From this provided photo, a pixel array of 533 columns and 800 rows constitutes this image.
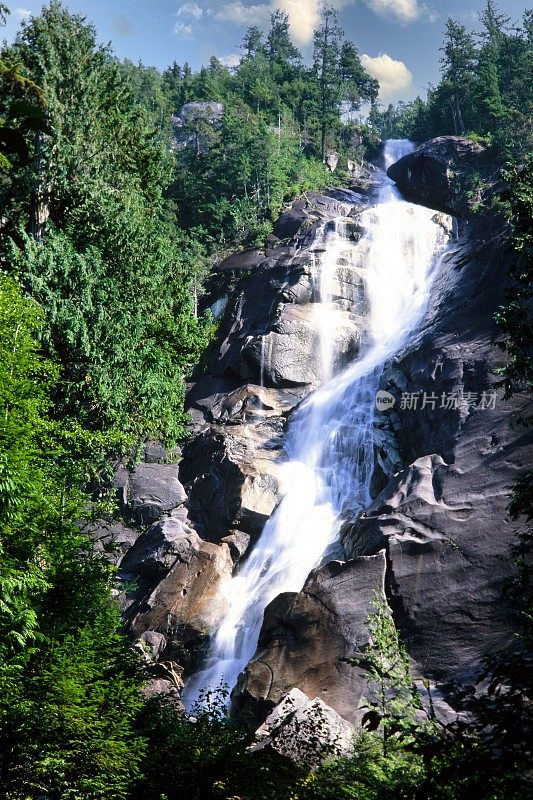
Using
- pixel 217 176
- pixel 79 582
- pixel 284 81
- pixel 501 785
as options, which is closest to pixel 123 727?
pixel 79 582

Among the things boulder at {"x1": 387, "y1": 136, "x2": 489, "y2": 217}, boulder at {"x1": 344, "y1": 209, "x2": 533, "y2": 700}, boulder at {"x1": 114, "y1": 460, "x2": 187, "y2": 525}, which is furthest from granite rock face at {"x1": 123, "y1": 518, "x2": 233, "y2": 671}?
boulder at {"x1": 387, "y1": 136, "x2": 489, "y2": 217}

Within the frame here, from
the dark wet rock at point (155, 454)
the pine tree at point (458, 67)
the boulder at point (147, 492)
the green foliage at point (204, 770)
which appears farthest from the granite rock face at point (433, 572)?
the pine tree at point (458, 67)

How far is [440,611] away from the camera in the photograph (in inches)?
580

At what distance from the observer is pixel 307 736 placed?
11.4 metres

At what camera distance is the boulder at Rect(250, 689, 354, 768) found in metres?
11.0

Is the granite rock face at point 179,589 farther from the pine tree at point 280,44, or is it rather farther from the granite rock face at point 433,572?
the pine tree at point 280,44

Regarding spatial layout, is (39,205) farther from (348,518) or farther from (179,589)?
(348,518)

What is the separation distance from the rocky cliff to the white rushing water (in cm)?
62

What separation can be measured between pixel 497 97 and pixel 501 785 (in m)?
51.5

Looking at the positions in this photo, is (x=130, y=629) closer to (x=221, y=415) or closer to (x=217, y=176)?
(x=221, y=415)

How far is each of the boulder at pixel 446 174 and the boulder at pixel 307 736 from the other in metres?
34.2

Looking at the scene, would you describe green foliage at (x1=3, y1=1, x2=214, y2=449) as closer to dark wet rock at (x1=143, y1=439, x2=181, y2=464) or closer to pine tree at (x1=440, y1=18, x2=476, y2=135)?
dark wet rock at (x1=143, y1=439, x2=181, y2=464)

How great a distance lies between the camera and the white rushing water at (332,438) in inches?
810

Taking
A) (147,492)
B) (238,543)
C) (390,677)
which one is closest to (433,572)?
(390,677)
